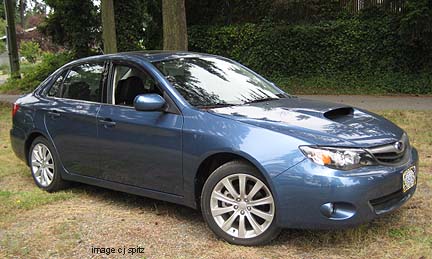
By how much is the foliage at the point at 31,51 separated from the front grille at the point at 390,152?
47009mm

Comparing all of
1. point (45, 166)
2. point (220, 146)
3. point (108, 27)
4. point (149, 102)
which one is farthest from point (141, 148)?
point (108, 27)

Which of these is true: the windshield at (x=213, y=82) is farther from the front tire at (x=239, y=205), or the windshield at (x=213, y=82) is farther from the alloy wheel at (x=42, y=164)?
the alloy wheel at (x=42, y=164)

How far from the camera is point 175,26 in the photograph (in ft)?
34.4

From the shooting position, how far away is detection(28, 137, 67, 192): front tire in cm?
568

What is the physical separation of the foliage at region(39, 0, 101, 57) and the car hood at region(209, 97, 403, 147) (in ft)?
57.0

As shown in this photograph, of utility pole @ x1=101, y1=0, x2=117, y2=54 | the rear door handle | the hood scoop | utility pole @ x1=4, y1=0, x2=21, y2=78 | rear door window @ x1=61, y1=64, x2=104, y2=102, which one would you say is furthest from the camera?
utility pole @ x1=4, y1=0, x2=21, y2=78

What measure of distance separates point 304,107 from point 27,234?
2.72 meters

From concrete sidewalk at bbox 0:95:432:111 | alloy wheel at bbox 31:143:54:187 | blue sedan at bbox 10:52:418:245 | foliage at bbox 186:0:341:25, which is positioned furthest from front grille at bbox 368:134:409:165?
foliage at bbox 186:0:341:25

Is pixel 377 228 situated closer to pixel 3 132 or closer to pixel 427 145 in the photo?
pixel 427 145

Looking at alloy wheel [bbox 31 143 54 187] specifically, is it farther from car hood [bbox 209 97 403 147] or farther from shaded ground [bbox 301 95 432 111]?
shaded ground [bbox 301 95 432 111]

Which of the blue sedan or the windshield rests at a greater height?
the windshield

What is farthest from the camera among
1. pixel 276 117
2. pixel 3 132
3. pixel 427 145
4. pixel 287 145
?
pixel 3 132

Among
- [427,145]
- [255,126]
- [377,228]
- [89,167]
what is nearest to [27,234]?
[89,167]

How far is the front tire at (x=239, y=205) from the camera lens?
13.0 ft
